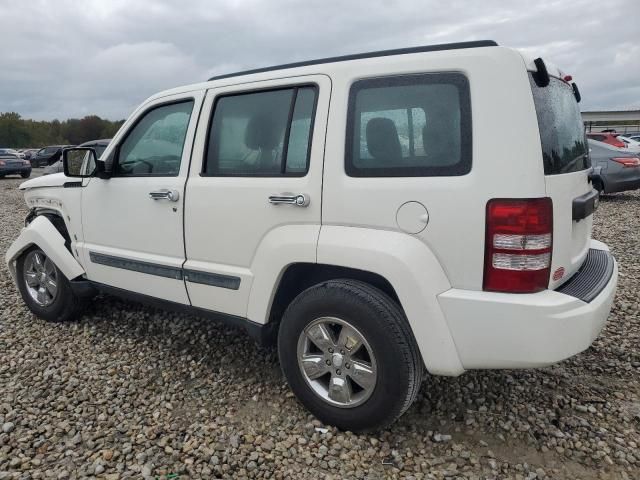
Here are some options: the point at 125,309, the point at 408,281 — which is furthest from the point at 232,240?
the point at 125,309

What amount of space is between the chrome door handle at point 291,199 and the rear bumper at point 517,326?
34.0 inches

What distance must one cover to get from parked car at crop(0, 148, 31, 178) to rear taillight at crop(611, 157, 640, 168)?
23.0 meters

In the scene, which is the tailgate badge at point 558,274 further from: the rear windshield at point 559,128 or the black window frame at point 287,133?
the black window frame at point 287,133

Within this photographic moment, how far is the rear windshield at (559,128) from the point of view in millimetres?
2322

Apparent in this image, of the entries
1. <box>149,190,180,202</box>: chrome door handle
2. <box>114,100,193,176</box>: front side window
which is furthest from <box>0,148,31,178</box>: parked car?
<box>149,190,180,202</box>: chrome door handle

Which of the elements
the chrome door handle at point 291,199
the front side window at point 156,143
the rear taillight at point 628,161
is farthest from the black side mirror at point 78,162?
the rear taillight at point 628,161

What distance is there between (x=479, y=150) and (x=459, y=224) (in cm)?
34

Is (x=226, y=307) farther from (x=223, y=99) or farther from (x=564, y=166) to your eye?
(x=564, y=166)

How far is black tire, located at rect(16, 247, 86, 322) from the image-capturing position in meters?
4.29

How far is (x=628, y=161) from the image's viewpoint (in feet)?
34.6

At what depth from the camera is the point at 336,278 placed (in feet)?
9.07

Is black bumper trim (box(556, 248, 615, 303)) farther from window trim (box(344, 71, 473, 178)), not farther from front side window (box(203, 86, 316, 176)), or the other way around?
front side window (box(203, 86, 316, 176))

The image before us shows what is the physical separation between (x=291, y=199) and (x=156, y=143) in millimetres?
1381

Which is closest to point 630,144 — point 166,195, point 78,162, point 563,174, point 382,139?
point 563,174
